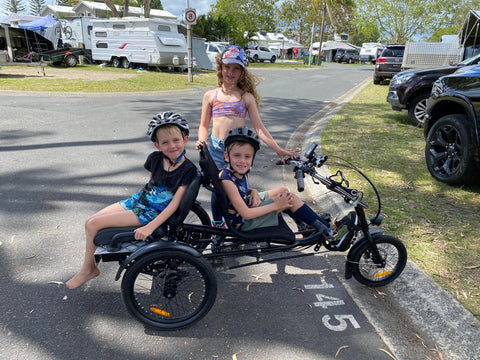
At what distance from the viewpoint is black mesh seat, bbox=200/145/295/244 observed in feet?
7.99

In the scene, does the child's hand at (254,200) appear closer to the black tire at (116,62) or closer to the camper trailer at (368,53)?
the black tire at (116,62)

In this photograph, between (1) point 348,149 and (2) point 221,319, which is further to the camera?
(1) point 348,149

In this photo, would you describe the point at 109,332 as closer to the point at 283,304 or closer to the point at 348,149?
the point at 283,304

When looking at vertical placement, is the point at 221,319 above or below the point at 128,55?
below

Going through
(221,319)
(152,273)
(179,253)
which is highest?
(179,253)

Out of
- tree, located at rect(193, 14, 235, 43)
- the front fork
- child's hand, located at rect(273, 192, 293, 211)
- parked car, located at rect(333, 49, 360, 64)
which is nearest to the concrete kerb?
the front fork

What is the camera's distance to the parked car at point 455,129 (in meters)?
4.12

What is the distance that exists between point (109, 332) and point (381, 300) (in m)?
2.09

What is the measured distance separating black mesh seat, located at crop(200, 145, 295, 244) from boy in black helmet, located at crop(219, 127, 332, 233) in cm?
5

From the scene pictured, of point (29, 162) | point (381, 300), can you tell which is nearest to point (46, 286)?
point (381, 300)

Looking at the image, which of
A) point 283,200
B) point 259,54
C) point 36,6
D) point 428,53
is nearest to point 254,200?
point 283,200

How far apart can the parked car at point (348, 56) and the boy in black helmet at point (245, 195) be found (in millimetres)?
61002

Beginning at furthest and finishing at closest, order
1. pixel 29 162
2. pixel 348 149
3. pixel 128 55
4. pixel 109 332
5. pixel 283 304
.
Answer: pixel 128 55 < pixel 348 149 < pixel 29 162 < pixel 283 304 < pixel 109 332

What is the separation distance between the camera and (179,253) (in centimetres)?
232
